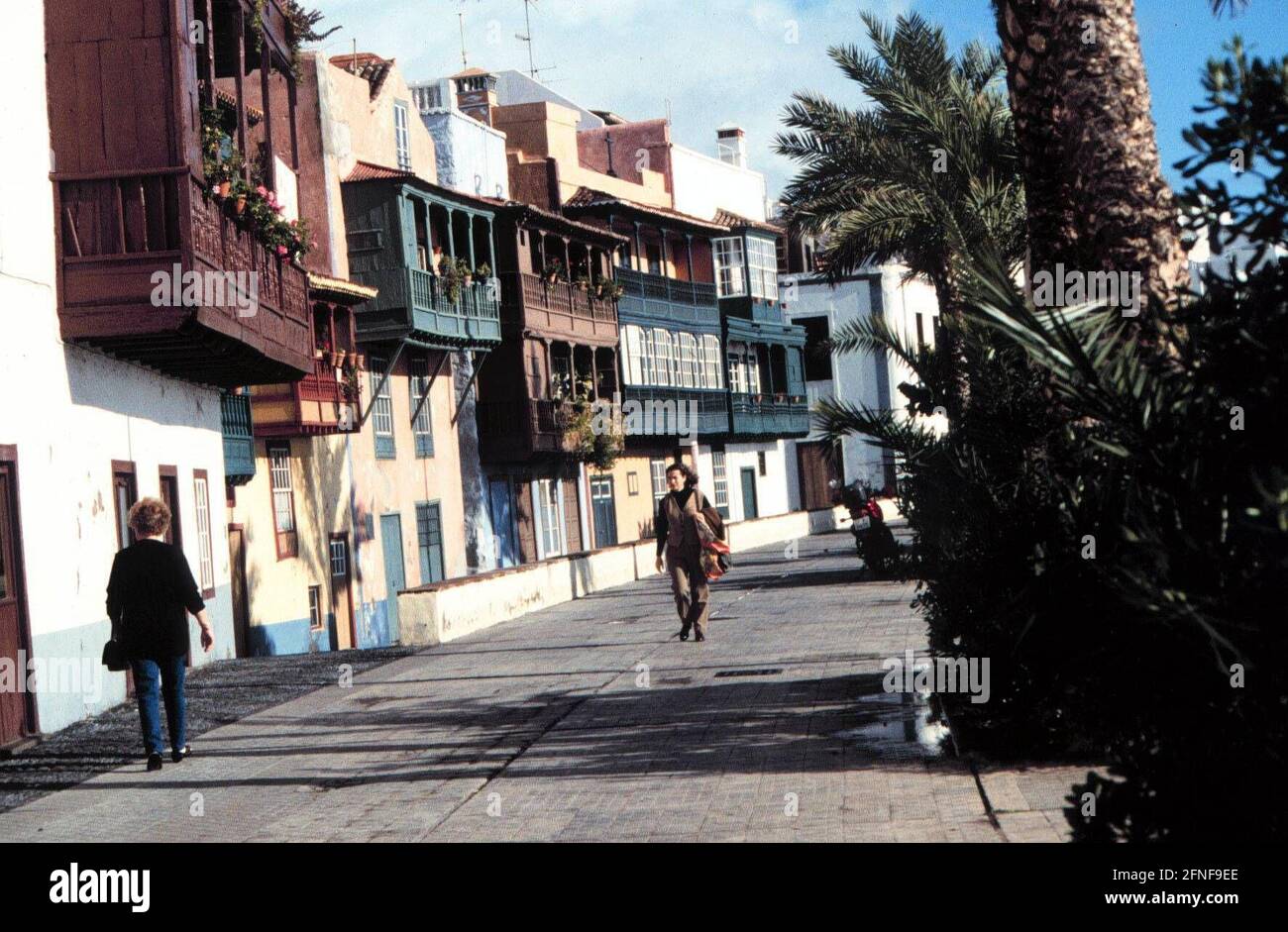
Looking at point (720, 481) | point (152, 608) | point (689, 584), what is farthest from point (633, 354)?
point (152, 608)

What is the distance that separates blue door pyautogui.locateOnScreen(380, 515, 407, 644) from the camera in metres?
37.2

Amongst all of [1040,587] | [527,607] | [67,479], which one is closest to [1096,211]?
[1040,587]

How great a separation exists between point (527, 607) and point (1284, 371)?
83.8 feet

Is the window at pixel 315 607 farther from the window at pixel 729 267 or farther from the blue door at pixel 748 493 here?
the blue door at pixel 748 493

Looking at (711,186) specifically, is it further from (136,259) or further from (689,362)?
(136,259)

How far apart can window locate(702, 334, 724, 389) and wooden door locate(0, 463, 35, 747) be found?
4167cm

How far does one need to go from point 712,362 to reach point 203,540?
34700 mm

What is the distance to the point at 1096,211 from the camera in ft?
26.8

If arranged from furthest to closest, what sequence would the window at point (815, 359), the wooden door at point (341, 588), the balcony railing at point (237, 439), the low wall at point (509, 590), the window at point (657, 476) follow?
the window at point (815, 359) → the window at point (657, 476) → the wooden door at point (341, 588) → the balcony railing at point (237, 439) → the low wall at point (509, 590)

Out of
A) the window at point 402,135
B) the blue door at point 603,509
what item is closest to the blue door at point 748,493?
the blue door at point 603,509

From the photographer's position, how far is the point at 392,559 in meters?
→ 37.6

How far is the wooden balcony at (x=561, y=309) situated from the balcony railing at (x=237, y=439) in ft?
49.0

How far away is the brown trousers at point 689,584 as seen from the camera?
1931 centimetres

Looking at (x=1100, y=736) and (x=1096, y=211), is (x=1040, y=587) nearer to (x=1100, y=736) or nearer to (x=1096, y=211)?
(x=1096, y=211)
